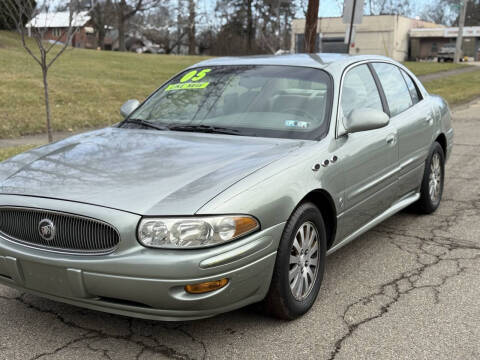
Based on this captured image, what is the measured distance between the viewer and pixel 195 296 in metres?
2.83

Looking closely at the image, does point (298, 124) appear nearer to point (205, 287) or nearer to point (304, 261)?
point (304, 261)

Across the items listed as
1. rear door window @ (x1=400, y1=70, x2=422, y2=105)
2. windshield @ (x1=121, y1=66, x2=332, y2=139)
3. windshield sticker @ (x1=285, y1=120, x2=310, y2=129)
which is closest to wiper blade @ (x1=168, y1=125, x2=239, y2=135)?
windshield @ (x1=121, y1=66, x2=332, y2=139)

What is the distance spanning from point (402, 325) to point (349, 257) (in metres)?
1.22

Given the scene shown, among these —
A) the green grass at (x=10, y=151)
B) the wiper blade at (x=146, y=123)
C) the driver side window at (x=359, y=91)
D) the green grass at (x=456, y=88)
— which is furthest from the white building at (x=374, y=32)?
the wiper blade at (x=146, y=123)

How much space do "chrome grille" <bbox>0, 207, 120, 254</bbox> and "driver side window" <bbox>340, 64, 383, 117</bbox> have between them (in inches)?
80.7

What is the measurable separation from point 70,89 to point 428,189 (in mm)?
12775

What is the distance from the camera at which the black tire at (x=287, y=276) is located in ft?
10.4

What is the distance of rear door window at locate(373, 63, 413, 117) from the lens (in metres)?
4.90

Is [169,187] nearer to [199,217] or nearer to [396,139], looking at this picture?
[199,217]

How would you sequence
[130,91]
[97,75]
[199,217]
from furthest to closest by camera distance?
[97,75] < [130,91] < [199,217]

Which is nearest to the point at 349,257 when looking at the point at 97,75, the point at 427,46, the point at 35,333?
the point at 35,333

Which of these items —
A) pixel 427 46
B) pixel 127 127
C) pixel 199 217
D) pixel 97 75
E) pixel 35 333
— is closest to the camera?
pixel 199 217

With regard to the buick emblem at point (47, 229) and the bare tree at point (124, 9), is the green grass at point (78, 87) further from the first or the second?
the bare tree at point (124, 9)

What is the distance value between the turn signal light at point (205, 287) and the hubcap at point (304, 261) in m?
0.59
